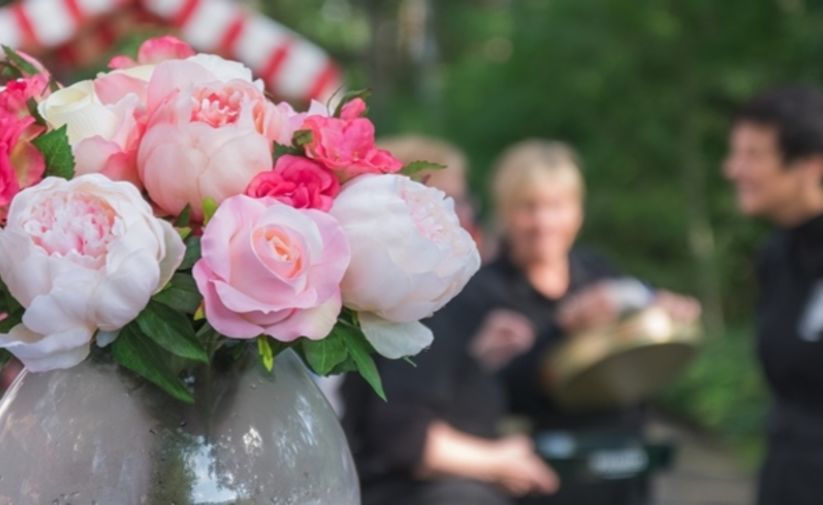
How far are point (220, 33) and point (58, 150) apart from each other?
10.6 meters

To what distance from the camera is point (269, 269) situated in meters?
1.51

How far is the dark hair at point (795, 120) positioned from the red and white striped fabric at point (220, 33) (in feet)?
23.2

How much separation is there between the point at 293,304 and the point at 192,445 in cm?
19

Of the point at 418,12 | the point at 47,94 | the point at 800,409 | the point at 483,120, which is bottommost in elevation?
the point at 418,12

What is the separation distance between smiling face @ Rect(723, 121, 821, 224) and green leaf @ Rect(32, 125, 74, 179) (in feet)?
9.92

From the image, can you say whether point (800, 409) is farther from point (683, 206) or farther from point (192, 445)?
point (683, 206)

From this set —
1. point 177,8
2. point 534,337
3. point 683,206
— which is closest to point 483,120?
point 683,206

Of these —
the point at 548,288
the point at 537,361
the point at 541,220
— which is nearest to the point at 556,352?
the point at 537,361

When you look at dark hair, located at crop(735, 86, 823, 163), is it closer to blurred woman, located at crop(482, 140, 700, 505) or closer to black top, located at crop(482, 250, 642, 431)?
blurred woman, located at crop(482, 140, 700, 505)

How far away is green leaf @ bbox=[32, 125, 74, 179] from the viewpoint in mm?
1588

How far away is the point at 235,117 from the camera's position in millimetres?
1619

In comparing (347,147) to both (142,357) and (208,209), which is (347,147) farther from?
(142,357)

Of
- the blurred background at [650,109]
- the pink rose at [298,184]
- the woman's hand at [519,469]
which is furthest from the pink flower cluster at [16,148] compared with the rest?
the blurred background at [650,109]

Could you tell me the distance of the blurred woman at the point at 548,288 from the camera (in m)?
4.82
